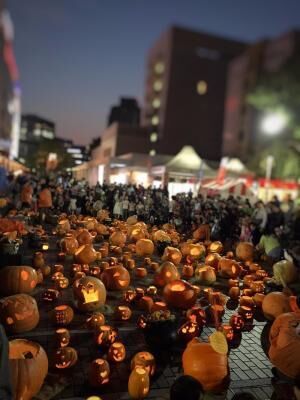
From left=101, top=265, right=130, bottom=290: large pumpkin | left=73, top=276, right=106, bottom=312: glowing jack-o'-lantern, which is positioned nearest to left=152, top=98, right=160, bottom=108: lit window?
left=101, top=265, right=130, bottom=290: large pumpkin

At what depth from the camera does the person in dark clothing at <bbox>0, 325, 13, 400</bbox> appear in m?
2.97

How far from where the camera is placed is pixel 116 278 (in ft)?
23.1

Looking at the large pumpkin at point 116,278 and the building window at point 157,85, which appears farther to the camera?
the building window at point 157,85

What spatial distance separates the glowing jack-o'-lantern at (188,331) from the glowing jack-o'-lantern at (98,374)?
1.40 metres

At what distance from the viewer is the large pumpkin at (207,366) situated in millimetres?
4297

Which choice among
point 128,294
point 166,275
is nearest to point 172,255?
point 166,275

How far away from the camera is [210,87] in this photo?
7012cm

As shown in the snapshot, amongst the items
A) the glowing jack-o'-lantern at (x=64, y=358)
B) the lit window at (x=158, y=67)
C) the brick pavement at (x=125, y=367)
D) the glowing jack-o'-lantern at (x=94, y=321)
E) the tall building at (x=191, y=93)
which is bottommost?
the brick pavement at (x=125, y=367)

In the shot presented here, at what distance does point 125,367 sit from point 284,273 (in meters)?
4.82

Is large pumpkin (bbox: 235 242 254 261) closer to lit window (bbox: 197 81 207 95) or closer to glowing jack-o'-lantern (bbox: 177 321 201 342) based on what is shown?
glowing jack-o'-lantern (bbox: 177 321 201 342)

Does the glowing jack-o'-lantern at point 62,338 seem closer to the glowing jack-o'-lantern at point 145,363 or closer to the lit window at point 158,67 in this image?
the glowing jack-o'-lantern at point 145,363

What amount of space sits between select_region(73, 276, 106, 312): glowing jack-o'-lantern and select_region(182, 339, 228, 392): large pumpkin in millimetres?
2029

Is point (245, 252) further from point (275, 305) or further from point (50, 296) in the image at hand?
point (50, 296)

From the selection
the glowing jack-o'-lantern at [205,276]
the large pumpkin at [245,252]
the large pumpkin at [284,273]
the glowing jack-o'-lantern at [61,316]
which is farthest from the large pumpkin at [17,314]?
the large pumpkin at [245,252]
